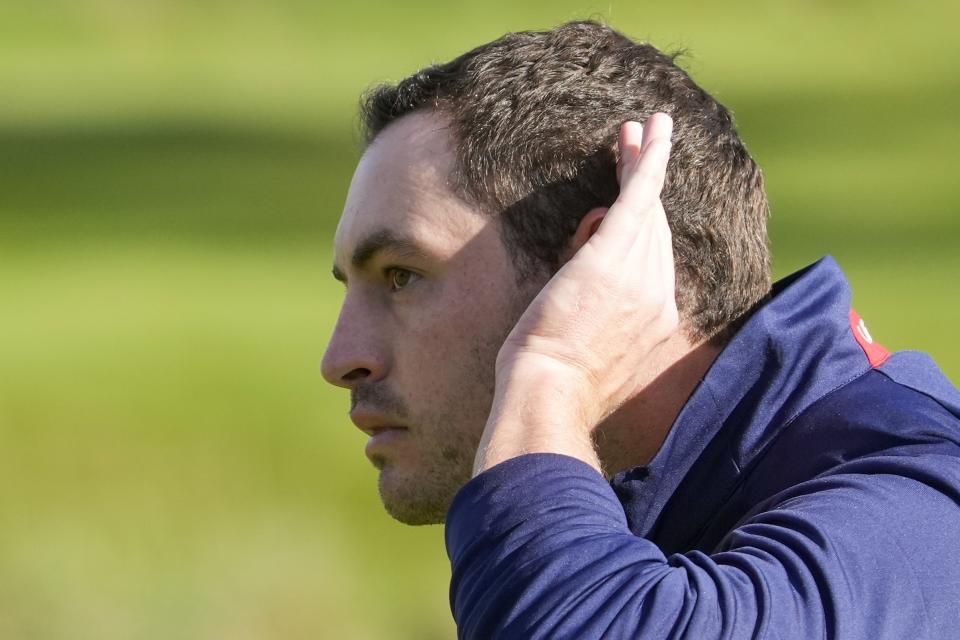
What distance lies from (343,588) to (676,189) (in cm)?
569

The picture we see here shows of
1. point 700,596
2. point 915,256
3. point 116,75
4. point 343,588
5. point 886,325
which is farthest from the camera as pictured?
point 116,75

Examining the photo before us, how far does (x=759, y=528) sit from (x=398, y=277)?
0.91 m

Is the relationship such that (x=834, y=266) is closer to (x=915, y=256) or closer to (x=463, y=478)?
(x=463, y=478)

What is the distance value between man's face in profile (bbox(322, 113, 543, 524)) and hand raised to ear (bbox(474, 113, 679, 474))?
1.04 ft

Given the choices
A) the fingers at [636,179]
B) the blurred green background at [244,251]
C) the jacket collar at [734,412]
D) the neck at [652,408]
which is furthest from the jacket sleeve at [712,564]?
the blurred green background at [244,251]

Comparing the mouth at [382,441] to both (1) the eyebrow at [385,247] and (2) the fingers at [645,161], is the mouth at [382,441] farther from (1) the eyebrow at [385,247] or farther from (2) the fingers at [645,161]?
(2) the fingers at [645,161]

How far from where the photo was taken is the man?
6.24 feet

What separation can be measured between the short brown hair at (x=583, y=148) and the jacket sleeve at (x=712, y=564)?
69cm

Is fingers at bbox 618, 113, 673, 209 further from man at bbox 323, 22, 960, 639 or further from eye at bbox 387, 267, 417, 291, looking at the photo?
eye at bbox 387, 267, 417, 291

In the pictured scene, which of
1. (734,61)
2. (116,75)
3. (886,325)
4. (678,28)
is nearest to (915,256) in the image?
(886,325)

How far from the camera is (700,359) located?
2.65m

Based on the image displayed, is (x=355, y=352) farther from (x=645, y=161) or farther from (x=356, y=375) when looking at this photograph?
(x=645, y=161)

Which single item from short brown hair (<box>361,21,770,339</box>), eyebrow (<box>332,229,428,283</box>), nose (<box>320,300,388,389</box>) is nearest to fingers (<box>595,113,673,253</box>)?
short brown hair (<box>361,21,770,339</box>)

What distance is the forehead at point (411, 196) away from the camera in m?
2.62
